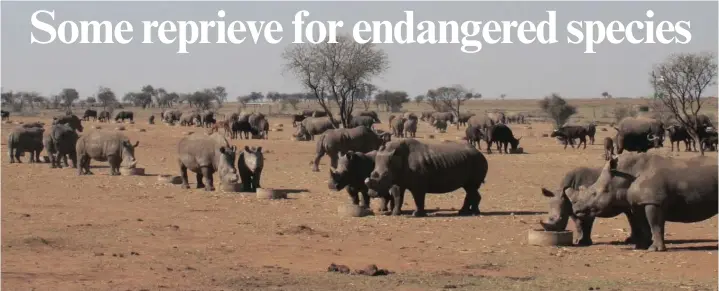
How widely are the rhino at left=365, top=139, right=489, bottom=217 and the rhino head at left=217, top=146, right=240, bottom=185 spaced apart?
5262mm

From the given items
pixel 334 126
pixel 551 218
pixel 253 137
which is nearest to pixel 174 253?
pixel 551 218

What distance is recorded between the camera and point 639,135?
44.1m

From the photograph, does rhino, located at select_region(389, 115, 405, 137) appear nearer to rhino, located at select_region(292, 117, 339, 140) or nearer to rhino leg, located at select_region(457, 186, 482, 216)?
rhino, located at select_region(292, 117, 339, 140)

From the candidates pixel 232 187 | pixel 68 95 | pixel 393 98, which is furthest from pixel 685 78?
pixel 68 95

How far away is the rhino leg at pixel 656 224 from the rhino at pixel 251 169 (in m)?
11.1

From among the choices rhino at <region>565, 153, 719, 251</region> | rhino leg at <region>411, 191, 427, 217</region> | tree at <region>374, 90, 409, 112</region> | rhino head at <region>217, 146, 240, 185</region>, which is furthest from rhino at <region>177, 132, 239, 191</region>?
tree at <region>374, 90, 409, 112</region>

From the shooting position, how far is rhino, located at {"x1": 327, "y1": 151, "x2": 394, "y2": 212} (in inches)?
768

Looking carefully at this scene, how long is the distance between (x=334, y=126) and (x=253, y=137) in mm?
6196

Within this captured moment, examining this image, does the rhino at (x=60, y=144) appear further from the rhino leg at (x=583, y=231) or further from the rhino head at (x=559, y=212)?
the rhino leg at (x=583, y=231)

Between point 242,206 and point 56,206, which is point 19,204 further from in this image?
point 242,206

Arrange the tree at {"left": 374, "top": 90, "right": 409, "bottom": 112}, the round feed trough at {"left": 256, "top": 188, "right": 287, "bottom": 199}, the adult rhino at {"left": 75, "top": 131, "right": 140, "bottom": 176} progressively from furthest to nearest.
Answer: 1. the tree at {"left": 374, "top": 90, "right": 409, "bottom": 112}
2. the adult rhino at {"left": 75, "top": 131, "right": 140, "bottom": 176}
3. the round feed trough at {"left": 256, "top": 188, "right": 287, "bottom": 199}

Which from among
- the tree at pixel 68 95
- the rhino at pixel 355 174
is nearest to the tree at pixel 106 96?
the tree at pixel 68 95

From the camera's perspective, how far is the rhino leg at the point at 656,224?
14.3 metres

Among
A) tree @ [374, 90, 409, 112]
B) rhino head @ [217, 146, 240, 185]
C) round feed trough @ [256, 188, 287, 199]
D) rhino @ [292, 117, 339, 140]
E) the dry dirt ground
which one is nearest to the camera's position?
the dry dirt ground
